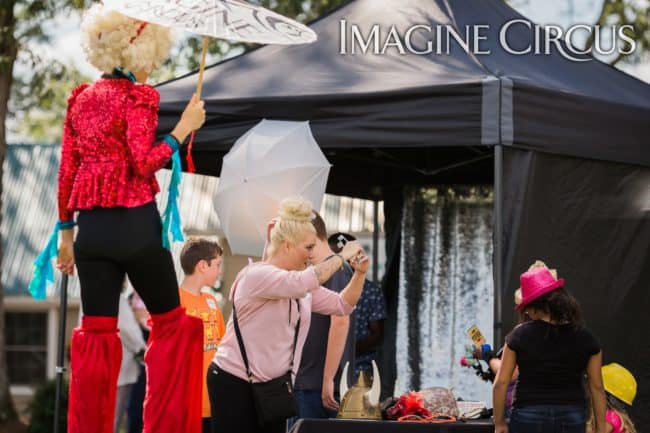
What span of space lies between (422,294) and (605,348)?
9.03 feet

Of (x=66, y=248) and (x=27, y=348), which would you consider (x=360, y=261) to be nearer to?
(x=66, y=248)

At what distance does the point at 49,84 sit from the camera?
530 inches

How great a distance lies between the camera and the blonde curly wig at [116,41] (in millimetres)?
4156

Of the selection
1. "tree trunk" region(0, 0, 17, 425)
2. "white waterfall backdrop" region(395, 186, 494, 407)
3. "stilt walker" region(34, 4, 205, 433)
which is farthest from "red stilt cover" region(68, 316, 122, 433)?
"tree trunk" region(0, 0, 17, 425)

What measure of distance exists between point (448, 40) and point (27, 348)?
1651 centimetres

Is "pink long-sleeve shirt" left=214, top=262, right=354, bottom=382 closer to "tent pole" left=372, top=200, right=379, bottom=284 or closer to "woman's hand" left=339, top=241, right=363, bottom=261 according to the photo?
"woman's hand" left=339, top=241, right=363, bottom=261

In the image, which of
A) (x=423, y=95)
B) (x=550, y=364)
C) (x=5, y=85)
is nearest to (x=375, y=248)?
(x=423, y=95)

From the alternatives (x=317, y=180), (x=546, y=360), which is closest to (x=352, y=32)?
(x=317, y=180)

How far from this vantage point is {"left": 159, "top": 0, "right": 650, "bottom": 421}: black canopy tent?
6.02m

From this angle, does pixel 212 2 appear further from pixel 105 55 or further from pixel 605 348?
pixel 605 348

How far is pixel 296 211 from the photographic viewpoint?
4.56 meters

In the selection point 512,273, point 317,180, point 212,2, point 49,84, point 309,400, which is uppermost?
point 49,84

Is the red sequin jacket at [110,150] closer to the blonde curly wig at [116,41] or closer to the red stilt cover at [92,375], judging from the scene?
the blonde curly wig at [116,41]

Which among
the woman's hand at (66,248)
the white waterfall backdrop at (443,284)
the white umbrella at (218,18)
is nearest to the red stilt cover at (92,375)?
the woman's hand at (66,248)
